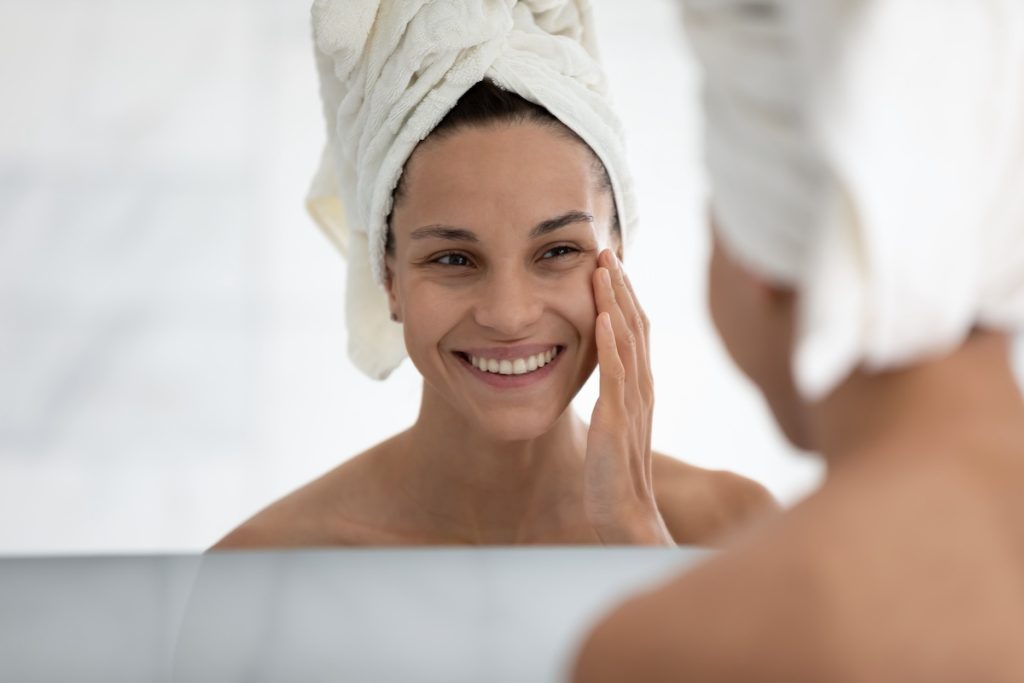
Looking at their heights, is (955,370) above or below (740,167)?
below

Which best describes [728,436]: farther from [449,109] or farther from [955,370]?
[955,370]

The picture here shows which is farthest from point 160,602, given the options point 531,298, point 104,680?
point 531,298

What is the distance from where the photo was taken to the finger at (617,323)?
1358mm

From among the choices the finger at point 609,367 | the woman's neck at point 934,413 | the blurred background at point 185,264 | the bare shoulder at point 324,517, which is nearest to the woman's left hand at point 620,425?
the finger at point 609,367

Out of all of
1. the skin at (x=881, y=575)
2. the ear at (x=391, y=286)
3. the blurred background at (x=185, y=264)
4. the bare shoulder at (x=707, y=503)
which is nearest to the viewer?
the skin at (x=881, y=575)

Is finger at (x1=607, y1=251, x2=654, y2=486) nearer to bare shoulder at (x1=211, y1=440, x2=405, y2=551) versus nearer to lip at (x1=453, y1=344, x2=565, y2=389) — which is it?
lip at (x1=453, y1=344, x2=565, y2=389)

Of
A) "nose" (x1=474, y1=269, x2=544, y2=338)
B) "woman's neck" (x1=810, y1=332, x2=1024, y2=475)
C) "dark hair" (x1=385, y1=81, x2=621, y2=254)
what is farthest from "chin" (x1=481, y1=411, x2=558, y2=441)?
"woman's neck" (x1=810, y1=332, x2=1024, y2=475)

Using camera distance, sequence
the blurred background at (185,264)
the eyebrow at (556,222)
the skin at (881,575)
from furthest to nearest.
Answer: the blurred background at (185,264) < the eyebrow at (556,222) < the skin at (881,575)

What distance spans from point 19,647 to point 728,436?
1793 mm

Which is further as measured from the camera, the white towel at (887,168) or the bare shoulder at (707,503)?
the bare shoulder at (707,503)

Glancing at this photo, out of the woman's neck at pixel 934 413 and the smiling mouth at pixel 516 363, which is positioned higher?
the smiling mouth at pixel 516 363

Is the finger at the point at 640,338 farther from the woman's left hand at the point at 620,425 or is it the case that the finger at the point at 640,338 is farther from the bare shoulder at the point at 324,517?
the bare shoulder at the point at 324,517

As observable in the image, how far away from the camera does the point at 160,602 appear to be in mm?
993

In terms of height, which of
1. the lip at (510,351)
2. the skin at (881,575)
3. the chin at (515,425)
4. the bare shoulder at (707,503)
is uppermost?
the lip at (510,351)
